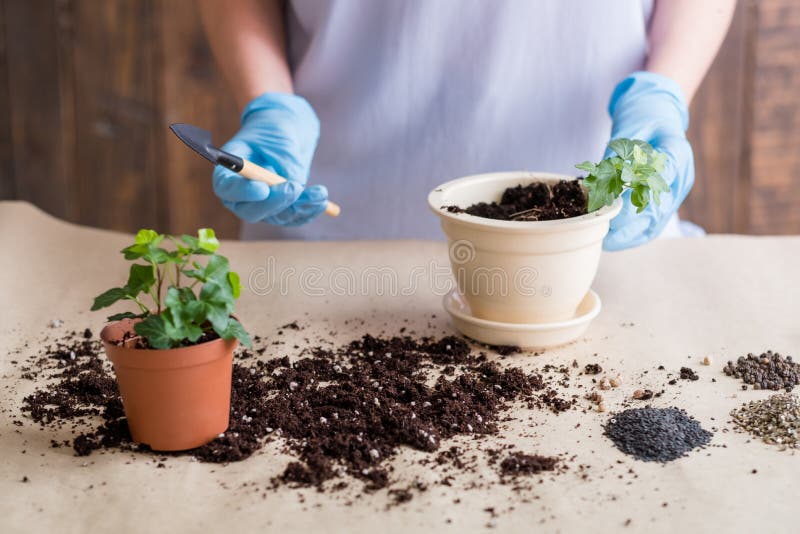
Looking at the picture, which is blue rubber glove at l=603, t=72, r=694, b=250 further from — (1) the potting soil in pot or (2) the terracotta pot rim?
(2) the terracotta pot rim

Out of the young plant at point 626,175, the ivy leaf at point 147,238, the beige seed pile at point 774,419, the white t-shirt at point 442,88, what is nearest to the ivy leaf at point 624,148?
the young plant at point 626,175

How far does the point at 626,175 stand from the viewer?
130 cm

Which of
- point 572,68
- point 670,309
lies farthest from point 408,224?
point 670,309

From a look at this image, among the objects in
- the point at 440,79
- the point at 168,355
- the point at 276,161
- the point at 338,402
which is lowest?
the point at 338,402

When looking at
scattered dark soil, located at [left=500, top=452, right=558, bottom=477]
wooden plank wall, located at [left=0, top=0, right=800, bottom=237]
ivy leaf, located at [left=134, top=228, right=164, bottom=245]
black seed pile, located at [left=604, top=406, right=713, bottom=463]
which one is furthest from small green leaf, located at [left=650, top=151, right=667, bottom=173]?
wooden plank wall, located at [left=0, top=0, right=800, bottom=237]

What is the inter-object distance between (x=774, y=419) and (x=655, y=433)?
6.7 inches

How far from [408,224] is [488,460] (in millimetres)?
941

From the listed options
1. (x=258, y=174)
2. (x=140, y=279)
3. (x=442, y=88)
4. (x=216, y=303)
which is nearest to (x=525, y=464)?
(x=216, y=303)

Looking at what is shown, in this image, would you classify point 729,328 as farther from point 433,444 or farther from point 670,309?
point 433,444

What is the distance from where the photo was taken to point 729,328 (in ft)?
4.83

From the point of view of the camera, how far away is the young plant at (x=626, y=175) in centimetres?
130

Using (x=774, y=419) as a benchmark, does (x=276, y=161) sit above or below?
above

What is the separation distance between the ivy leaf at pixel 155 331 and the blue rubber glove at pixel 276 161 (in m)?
0.42

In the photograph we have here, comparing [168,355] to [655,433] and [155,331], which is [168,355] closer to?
[155,331]
